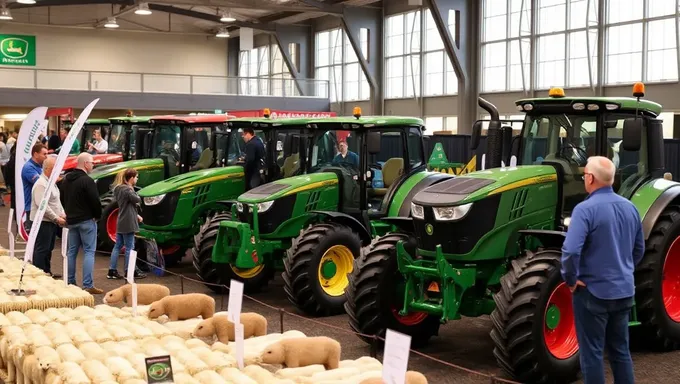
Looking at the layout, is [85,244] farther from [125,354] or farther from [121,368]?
[121,368]

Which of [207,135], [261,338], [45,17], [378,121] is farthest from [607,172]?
[45,17]

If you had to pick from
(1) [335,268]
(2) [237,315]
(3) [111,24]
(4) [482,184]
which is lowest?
(1) [335,268]

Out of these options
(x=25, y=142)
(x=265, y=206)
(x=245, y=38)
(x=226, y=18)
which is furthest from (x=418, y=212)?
(x=245, y=38)

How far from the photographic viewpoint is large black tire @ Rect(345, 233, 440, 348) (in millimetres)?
7875

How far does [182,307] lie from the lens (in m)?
6.71

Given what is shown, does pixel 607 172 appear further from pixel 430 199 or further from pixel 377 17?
pixel 377 17

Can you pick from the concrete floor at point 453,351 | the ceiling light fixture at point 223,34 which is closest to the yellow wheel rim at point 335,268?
the concrete floor at point 453,351

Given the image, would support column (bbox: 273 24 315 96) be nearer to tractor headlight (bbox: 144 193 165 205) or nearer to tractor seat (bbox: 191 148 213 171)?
tractor seat (bbox: 191 148 213 171)

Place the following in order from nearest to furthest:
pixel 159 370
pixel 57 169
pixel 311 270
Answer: pixel 159 370, pixel 57 169, pixel 311 270

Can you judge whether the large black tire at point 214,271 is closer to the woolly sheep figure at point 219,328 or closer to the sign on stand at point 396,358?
the woolly sheep figure at point 219,328

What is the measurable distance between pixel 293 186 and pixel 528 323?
4.32 meters

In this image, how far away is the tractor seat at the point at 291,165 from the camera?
37.0 feet

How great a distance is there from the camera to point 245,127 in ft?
40.0

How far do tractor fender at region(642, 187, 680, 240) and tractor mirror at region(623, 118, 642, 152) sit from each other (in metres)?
0.69
